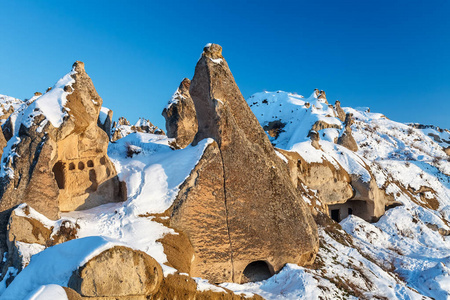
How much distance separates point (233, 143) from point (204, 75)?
10.8 ft

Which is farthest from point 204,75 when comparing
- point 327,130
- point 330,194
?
point 327,130

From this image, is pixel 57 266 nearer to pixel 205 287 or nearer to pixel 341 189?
pixel 205 287

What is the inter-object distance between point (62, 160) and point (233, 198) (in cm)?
710

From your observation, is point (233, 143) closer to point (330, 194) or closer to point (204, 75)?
point (204, 75)

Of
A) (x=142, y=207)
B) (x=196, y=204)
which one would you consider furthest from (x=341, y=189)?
(x=142, y=207)

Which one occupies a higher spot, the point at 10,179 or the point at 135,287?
the point at 10,179

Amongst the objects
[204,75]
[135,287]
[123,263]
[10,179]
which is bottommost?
[135,287]

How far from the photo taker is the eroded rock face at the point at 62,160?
11.7 meters

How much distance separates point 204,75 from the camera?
14.5m

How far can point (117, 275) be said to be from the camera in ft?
18.6

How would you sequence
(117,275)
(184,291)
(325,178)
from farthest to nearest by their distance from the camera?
(325,178) → (184,291) → (117,275)

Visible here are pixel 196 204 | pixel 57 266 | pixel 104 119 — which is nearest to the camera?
pixel 57 266

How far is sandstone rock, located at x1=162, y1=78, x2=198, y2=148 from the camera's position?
848 inches

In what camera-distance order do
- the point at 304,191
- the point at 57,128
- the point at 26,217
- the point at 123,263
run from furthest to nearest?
1. the point at 304,191
2. the point at 57,128
3. the point at 26,217
4. the point at 123,263
